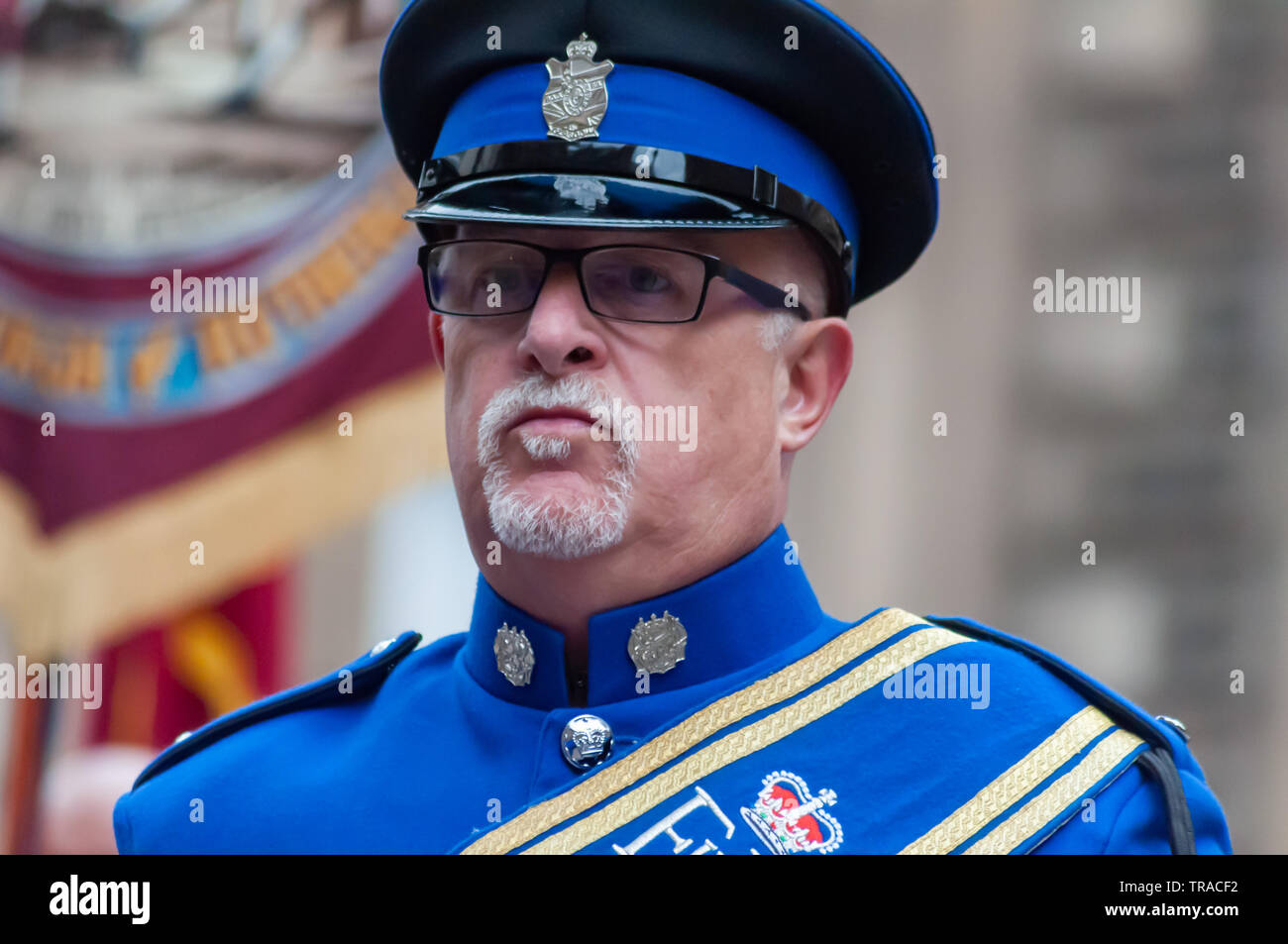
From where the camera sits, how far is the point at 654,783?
2.32 metres

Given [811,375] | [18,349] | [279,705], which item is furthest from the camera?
[18,349]

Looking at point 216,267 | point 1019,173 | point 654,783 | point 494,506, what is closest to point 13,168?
point 216,267

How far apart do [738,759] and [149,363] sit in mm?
3087

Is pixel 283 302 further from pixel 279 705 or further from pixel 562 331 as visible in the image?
pixel 562 331

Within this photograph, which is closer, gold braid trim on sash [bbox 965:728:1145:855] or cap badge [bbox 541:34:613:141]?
gold braid trim on sash [bbox 965:728:1145:855]

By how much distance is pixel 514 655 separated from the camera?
2508 mm

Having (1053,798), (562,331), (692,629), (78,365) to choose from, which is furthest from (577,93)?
(78,365)

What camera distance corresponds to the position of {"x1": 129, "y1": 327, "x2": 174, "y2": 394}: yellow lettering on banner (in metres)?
4.80

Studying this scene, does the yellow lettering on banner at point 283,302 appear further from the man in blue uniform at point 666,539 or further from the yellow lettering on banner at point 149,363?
the man in blue uniform at point 666,539

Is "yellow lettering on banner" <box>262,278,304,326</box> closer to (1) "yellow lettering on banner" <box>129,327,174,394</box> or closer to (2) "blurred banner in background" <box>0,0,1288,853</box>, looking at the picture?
(2) "blurred banner in background" <box>0,0,1288,853</box>

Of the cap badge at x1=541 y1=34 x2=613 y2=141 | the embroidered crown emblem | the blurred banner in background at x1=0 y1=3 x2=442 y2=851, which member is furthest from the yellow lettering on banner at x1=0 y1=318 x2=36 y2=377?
the embroidered crown emblem

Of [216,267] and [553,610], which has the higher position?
[216,267]

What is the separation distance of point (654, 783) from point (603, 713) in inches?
6.1
